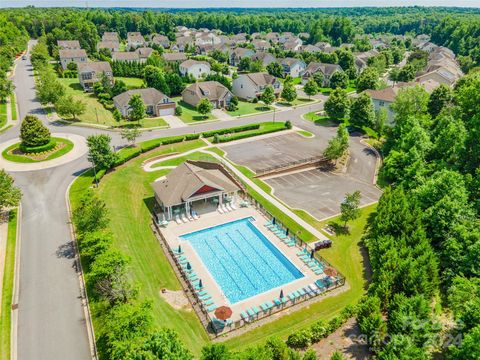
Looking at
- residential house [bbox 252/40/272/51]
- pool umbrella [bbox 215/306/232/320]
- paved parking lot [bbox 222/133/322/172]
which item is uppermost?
residential house [bbox 252/40/272/51]

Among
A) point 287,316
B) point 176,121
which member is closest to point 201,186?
point 287,316

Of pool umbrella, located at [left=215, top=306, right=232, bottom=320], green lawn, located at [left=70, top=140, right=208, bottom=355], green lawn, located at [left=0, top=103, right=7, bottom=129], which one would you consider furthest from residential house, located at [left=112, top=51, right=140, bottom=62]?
pool umbrella, located at [left=215, top=306, right=232, bottom=320]

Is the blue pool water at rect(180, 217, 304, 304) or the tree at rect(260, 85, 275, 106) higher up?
the tree at rect(260, 85, 275, 106)

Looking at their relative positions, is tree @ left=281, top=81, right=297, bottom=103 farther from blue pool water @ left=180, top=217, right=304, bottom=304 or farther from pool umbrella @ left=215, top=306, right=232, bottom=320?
pool umbrella @ left=215, top=306, right=232, bottom=320

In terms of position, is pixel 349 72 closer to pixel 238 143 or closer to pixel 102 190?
pixel 238 143

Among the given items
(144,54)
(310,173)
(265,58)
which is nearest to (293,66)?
(265,58)

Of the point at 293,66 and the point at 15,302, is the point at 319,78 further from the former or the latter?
the point at 15,302
